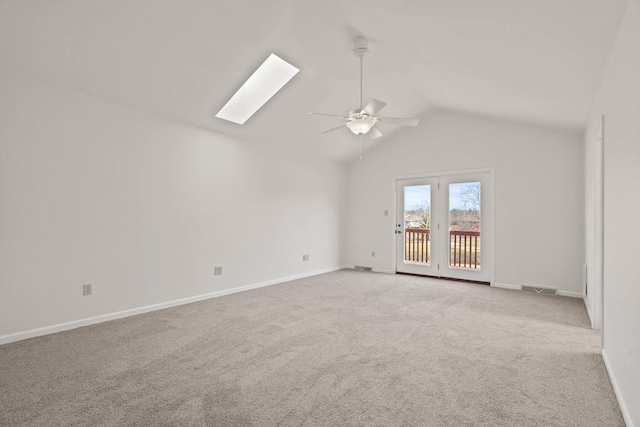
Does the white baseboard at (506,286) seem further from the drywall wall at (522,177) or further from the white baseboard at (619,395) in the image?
the white baseboard at (619,395)

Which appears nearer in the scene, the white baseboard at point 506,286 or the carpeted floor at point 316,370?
the carpeted floor at point 316,370

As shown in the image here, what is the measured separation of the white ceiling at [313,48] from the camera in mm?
2484

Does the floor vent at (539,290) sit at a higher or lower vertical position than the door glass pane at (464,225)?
lower

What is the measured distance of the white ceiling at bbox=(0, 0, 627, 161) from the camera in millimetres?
2484

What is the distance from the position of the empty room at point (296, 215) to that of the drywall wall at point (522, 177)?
0.10 ft

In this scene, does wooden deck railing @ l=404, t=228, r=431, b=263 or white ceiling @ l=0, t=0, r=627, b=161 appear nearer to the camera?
white ceiling @ l=0, t=0, r=627, b=161

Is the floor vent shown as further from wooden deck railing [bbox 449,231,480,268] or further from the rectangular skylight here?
the rectangular skylight

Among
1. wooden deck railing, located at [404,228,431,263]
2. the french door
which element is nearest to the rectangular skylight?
the french door

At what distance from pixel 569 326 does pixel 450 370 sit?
77.7 inches

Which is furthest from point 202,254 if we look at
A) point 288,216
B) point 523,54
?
point 523,54

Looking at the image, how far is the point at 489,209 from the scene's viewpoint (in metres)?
5.59

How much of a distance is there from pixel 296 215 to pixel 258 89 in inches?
97.0

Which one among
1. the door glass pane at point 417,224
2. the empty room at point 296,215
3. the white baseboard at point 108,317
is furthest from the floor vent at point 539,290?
the white baseboard at point 108,317

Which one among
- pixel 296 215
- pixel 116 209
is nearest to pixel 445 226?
pixel 296 215
